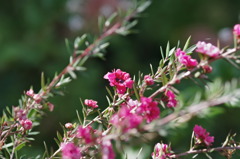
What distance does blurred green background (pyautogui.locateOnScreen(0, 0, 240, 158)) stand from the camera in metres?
2.03

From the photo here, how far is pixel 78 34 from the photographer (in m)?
2.28

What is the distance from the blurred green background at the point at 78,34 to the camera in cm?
203

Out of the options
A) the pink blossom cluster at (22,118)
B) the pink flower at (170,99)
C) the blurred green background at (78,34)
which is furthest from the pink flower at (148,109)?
the blurred green background at (78,34)

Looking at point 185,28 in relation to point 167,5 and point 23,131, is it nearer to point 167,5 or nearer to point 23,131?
point 167,5

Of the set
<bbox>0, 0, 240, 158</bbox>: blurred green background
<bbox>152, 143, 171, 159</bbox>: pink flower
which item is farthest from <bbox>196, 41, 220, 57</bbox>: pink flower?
<bbox>0, 0, 240, 158</bbox>: blurred green background

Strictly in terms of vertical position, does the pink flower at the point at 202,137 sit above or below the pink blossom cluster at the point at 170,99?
below

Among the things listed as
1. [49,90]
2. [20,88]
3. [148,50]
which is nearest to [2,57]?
[20,88]

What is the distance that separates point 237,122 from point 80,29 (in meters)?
1.06

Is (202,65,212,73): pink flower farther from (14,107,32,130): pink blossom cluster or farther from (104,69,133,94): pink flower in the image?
(14,107,32,130): pink blossom cluster

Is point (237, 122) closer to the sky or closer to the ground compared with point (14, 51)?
closer to the ground

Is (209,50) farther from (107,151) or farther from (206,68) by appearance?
(107,151)

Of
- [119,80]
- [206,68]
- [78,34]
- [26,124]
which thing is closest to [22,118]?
[26,124]

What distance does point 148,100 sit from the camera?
0.40 meters

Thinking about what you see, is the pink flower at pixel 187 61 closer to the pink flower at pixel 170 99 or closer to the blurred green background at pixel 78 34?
the pink flower at pixel 170 99
